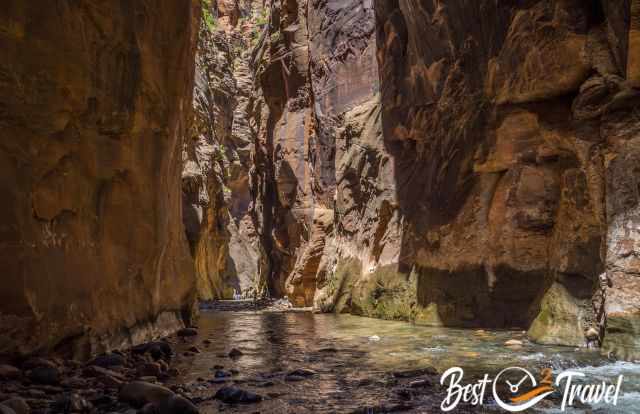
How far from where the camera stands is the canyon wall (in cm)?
638

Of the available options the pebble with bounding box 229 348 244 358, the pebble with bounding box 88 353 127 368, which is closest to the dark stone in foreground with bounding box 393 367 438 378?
the pebble with bounding box 229 348 244 358

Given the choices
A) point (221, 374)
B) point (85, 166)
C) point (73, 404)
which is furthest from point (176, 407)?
point (85, 166)

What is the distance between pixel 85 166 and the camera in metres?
6.02

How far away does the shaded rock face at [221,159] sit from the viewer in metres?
24.7

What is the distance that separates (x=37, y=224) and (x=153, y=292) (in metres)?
3.23

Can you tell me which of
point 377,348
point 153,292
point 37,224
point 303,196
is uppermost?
point 303,196

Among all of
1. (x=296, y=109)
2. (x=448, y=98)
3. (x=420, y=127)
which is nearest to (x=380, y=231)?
(x=420, y=127)

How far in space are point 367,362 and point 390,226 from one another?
7.81m

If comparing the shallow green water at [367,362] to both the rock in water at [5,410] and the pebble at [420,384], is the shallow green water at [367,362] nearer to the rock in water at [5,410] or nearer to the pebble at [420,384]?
the pebble at [420,384]

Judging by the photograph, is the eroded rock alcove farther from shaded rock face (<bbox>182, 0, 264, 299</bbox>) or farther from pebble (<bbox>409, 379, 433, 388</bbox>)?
shaded rock face (<bbox>182, 0, 264, 299</bbox>)

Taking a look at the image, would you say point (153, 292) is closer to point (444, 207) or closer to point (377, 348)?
point (377, 348)

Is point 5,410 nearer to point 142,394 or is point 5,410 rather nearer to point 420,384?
point 142,394

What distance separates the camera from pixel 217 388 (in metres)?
4.26

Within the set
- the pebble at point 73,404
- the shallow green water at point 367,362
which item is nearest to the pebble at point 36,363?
the pebble at point 73,404
